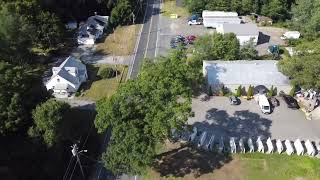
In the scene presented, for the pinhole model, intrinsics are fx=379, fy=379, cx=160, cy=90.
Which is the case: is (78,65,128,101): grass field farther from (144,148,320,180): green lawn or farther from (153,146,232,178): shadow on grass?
(144,148,320,180): green lawn

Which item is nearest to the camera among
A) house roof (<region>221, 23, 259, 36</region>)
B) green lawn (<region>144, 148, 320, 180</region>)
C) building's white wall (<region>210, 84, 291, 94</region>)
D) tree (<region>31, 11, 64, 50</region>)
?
green lawn (<region>144, 148, 320, 180</region>)

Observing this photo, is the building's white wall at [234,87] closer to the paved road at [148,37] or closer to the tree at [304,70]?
the tree at [304,70]

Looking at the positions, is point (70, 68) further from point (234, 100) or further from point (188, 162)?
point (234, 100)

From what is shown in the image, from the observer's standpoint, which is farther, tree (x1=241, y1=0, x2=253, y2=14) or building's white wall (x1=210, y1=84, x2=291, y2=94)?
tree (x1=241, y1=0, x2=253, y2=14)

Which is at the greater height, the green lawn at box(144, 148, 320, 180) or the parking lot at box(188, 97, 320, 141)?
the parking lot at box(188, 97, 320, 141)

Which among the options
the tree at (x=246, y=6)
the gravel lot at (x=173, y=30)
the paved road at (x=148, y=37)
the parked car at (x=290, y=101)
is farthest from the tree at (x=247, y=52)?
the tree at (x=246, y=6)

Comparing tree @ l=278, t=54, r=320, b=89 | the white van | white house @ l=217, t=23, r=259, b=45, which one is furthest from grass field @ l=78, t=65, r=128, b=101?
tree @ l=278, t=54, r=320, b=89

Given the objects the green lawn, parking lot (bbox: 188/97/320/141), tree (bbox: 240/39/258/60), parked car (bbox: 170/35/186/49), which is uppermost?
tree (bbox: 240/39/258/60)
